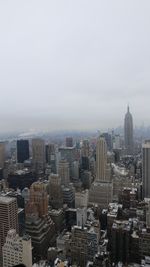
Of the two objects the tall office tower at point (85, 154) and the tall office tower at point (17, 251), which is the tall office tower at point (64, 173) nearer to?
the tall office tower at point (85, 154)

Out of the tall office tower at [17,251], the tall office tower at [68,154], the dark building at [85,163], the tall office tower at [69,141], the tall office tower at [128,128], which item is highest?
the tall office tower at [128,128]

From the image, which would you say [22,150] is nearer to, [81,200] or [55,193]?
[55,193]

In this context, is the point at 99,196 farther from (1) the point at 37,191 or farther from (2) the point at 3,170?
(2) the point at 3,170

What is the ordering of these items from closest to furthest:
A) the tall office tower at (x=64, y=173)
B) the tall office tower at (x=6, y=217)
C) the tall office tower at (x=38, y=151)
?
the tall office tower at (x=6, y=217)
the tall office tower at (x=64, y=173)
the tall office tower at (x=38, y=151)

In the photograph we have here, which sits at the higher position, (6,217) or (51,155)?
(51,155)

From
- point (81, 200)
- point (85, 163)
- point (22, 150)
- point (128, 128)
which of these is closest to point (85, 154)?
point (85, 163)

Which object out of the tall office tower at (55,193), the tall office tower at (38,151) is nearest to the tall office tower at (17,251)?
the tall office tower at (55,193)

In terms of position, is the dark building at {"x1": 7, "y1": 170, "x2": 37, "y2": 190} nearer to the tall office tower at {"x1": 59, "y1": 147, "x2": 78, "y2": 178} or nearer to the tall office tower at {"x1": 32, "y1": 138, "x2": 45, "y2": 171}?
the tall office tower at {"x1": 32, "y1": 138, "x2": 45, "y2": 171}
